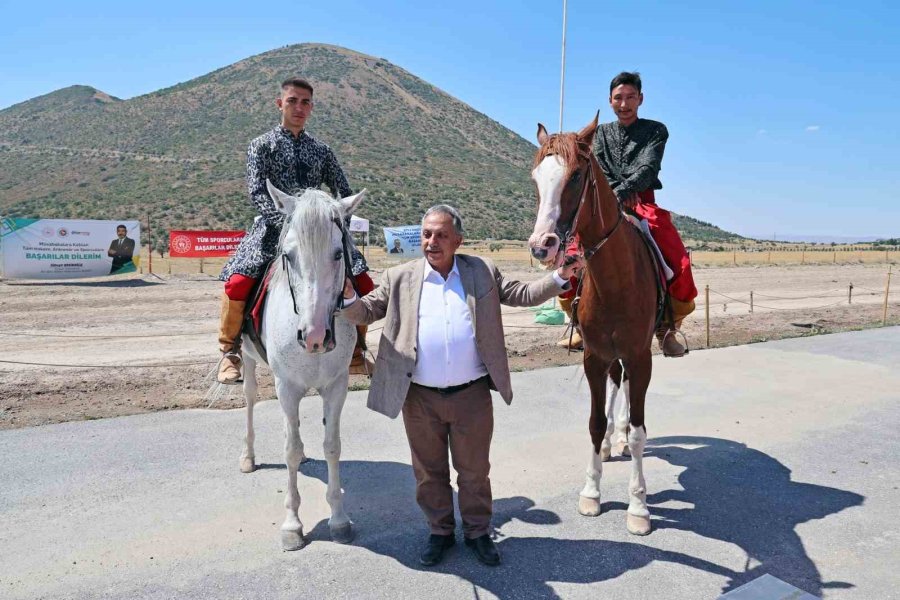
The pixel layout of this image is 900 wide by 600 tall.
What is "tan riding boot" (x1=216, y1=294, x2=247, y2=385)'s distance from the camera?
4668 mm

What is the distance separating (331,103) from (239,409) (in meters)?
82.9

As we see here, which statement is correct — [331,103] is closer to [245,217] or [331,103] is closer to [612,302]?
[245,217]

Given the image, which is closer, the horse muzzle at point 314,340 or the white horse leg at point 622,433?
the horse muzzle at point 314,340

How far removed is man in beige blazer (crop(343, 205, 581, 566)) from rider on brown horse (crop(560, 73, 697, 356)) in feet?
4.73

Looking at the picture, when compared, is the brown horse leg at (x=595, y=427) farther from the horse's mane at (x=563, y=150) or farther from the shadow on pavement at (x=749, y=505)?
the horse's mane at (x=563, y=150)

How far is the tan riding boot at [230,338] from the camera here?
184 inches

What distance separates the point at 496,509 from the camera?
174 inches

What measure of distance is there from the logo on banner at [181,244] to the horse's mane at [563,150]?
2164cm

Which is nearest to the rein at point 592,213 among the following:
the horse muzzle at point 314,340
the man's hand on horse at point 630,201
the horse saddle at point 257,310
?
the man's hand on horse at point 630,201

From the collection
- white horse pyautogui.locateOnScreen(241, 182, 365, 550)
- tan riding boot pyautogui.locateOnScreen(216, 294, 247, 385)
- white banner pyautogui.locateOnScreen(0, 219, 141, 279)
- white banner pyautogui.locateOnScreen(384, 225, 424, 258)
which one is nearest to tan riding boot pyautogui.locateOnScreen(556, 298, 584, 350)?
white horse pyautogui.locateOnScreen(241, 182, 365, 550)

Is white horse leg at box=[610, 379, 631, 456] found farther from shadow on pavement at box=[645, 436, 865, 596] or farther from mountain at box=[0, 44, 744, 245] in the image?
mountain at box=[0, 44, 744, 245]

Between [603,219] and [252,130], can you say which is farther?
[252,130]

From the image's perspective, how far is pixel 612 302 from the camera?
14.0 ft

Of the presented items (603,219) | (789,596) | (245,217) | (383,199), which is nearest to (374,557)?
(789,596)
